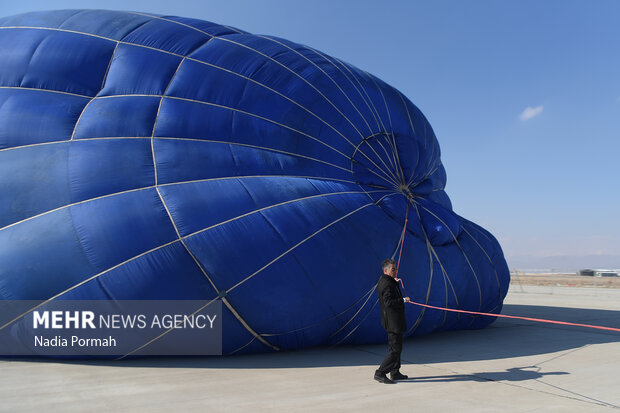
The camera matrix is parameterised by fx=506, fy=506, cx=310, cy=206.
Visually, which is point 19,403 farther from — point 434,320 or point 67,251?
point 434,320

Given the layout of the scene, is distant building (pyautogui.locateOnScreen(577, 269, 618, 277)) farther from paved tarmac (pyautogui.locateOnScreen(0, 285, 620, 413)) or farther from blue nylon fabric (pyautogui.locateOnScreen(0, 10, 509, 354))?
paved tarmac (pyautogui.locateOnScreen(0, 285, 620, 413))

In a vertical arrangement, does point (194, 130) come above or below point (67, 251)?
above

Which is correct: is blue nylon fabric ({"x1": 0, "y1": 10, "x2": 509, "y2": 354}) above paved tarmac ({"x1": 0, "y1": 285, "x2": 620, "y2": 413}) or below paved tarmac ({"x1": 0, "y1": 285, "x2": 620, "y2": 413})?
above

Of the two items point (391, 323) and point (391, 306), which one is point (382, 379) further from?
point (391, 306)

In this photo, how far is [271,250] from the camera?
6.00 m

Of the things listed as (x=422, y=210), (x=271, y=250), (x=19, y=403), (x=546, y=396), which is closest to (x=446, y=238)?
(x=422, y=210)

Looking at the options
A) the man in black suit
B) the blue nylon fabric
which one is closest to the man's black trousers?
the man in black suit

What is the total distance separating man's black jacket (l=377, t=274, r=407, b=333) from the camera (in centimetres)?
488

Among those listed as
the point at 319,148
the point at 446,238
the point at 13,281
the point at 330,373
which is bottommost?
the point at 330,373

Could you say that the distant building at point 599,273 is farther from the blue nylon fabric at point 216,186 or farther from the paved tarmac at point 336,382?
the paved tarmac at point 336,382

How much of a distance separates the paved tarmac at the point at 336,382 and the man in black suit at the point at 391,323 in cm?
12

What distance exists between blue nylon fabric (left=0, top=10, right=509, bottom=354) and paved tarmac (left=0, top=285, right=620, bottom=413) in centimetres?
67

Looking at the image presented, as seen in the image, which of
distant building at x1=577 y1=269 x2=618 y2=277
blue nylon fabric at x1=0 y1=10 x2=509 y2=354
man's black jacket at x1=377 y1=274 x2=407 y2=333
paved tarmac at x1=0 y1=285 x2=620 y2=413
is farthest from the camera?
distant building at x1=577 y1=269 x2=618 y2=277

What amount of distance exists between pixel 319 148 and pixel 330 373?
10.4 feet
